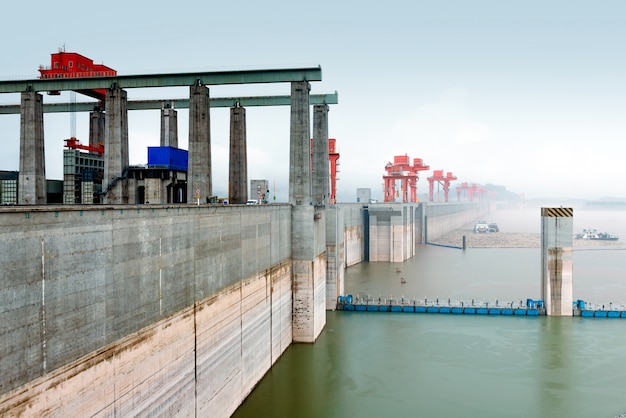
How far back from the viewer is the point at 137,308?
15.9 m

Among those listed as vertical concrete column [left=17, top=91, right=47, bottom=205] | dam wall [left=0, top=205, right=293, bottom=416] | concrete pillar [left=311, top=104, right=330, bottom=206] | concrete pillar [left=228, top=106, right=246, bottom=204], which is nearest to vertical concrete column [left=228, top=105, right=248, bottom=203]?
concrete pillar [left=228, top=106, right=246, bottom=204]

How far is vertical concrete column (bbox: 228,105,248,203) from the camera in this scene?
1724 inches

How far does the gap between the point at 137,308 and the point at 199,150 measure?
2106 cm

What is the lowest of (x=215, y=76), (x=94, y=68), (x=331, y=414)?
(x=331, y=414)

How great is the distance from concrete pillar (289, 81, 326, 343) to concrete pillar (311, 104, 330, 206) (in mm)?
11797

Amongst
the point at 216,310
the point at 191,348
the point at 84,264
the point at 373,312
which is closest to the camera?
the point at 84,264

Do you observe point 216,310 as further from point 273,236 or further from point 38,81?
point 38,81

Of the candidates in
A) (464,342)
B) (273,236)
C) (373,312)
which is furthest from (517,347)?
(273,236)

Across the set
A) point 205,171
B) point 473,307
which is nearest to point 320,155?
point 205,171

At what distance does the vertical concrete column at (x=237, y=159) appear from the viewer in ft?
144

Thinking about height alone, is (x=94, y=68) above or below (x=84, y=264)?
above

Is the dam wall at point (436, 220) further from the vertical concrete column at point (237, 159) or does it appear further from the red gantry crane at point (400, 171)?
the vertical concrete column at point (237, 159)

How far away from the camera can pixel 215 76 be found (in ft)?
119

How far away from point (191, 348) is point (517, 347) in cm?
2624
